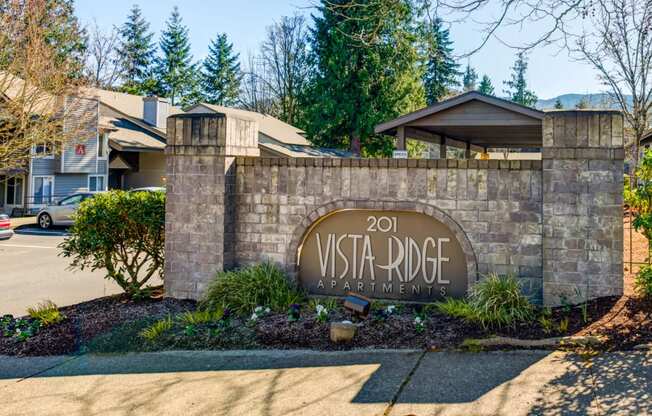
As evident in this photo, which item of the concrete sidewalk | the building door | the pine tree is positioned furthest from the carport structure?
the pine tree

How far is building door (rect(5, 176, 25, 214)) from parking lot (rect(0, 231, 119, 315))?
12278 millimetres

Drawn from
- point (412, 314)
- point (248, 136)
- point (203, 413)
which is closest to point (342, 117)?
point (248, 136)

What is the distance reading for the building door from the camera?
26469mm

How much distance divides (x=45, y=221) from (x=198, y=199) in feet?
52.2

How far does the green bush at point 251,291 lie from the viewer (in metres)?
7.08

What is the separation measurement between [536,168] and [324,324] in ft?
10.2

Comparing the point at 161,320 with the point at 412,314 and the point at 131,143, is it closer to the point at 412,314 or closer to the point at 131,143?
the point at 412,314

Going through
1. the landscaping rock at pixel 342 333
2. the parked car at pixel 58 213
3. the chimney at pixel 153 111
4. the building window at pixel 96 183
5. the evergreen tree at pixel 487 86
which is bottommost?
the landscaping rock at pixel 342 333

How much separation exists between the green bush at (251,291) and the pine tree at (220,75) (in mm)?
45935

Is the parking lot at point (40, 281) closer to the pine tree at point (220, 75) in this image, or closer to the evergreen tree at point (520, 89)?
the pine tree at point (220, 75)

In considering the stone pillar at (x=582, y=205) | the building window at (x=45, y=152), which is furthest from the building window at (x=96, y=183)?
the stone pillar at (x=582, y=205)

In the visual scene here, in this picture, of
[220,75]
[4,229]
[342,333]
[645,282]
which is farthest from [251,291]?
[220,75]

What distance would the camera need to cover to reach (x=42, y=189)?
89.0ft

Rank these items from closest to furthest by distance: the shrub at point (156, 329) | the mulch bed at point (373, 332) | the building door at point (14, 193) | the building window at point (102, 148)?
the mulch bed at point (373, 332) → the shrub at point (156, 329) → the building door at point (14, 193) → the building window at point (102, 148)
